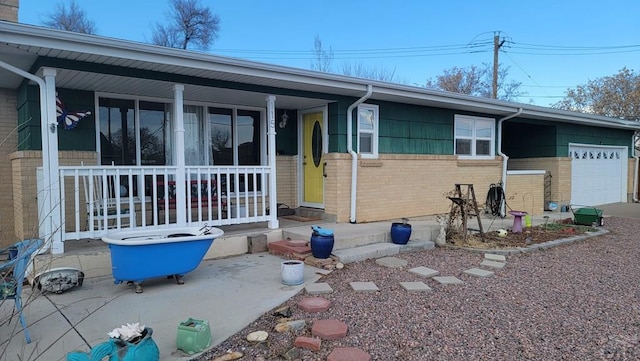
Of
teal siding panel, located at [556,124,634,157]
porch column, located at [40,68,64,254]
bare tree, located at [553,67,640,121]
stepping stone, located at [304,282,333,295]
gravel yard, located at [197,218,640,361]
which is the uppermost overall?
bare tree, located at [553,67,640,121]

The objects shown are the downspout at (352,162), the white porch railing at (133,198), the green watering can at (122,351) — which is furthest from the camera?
the downspout at (352,162)

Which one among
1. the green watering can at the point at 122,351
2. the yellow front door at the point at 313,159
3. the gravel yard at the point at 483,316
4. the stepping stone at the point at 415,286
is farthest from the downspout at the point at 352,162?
the green watering can at the point at 122,351

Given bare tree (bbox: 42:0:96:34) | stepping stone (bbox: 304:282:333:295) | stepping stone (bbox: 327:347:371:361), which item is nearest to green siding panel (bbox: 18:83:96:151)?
stepping stone (bbox: 304:282:333:295)

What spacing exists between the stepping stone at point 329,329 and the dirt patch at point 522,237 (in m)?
4.38

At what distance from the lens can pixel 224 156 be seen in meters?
8.35

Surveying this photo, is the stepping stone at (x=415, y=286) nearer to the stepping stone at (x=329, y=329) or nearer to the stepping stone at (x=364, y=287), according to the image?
the stepping stone at (x=364, y=287)

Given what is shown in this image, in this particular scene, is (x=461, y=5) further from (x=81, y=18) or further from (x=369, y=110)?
(x=81, y=18)

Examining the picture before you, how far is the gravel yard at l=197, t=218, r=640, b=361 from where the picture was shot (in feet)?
10.8

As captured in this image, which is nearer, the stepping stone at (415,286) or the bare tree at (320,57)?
the stepping stone at (415,286)

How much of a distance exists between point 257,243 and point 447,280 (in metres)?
2.98

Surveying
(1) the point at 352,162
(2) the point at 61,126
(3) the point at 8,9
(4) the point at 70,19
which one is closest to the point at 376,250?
(1) the point at 352,162

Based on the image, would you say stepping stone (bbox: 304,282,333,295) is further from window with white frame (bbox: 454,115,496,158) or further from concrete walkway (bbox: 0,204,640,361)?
window with white frame (bbox: 454,115,496,158)

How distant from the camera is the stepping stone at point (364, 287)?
4.77 meters

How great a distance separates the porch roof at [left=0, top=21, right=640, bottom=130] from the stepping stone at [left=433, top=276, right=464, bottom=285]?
3.70 m
